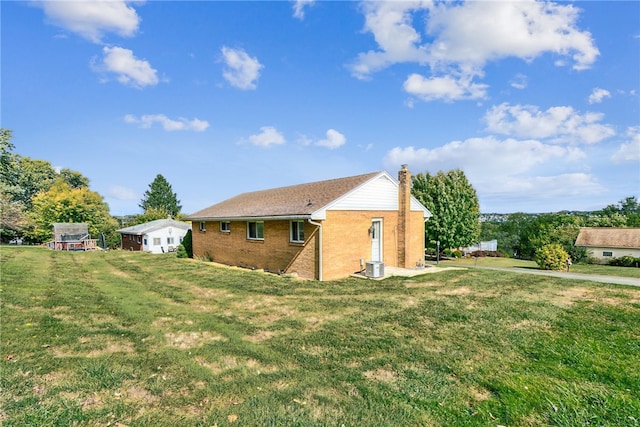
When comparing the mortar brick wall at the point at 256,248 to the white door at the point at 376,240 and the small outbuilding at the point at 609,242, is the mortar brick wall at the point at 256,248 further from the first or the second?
the small outbuilding at the point at 609,242

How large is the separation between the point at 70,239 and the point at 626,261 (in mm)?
59478

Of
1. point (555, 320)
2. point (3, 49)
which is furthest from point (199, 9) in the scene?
point (555, 320)

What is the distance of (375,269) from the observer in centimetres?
1316

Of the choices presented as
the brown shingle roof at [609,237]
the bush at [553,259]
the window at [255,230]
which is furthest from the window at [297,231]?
the brown shingle roof at [609,237]

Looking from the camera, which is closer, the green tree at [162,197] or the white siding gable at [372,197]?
the white siding gable at [372,197]

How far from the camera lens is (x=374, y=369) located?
191 inches

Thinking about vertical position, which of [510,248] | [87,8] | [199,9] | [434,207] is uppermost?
[199,9]

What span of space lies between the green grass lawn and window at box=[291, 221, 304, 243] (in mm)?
4586

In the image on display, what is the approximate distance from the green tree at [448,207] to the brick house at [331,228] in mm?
12691

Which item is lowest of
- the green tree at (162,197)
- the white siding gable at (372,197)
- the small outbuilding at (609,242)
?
the small outbuilding at (609,242)

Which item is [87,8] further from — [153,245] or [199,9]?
[153,245]

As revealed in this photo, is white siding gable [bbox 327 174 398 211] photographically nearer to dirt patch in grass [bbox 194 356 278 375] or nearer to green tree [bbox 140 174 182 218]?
dirt patch in grass [bbox 194 356 278 375]

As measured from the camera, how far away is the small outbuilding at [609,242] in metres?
35.8

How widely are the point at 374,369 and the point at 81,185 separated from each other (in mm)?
72065
